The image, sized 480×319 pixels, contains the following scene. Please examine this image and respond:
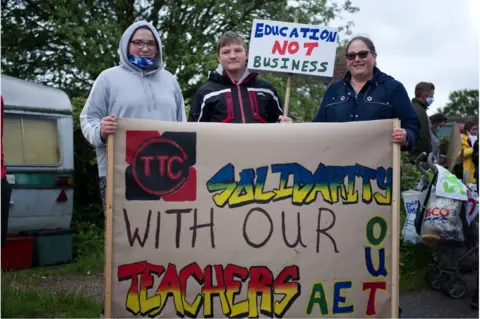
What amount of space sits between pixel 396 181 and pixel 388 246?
374mm

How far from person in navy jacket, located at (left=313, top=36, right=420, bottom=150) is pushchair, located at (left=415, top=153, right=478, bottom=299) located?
1.71 metres

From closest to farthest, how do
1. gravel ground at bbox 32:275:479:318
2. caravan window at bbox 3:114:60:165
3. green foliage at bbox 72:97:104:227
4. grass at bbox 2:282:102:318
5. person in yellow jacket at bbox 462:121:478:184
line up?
grass at bbox 2:282:102:318 → gravel ground at bbox 32:275:479:318 → caravan window at bbox 3:114:60:165 → green foliage at bbox 72:97:104:227 → person in yellow jacket at bbox 462:121:478:184

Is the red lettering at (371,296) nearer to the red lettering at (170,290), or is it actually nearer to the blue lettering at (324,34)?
the red lettering at (170,290)

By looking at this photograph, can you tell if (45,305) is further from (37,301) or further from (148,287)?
(148,287)

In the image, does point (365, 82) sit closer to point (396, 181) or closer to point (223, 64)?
point (396, 181)

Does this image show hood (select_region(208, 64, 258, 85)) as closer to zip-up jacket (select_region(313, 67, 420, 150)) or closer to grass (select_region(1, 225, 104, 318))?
zip-up jacket (select_region(313, 67, 420, 150))

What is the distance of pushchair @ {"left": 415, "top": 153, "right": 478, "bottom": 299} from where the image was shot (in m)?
5.61

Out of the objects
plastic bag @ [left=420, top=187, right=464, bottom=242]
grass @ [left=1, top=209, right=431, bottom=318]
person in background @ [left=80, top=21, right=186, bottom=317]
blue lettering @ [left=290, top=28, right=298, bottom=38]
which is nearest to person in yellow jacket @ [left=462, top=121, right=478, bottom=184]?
grass @ [left=1, top=209, right=431, bottom=318]

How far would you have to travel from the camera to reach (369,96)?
4184 millimetres

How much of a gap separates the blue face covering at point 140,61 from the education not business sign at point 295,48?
1078 millimetres

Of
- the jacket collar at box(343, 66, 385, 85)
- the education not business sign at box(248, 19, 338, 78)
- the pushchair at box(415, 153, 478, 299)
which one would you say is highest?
the education not business sign at box(248, 19, 338, 78)

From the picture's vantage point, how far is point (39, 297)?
5.78 m

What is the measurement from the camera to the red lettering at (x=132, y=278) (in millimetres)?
3711

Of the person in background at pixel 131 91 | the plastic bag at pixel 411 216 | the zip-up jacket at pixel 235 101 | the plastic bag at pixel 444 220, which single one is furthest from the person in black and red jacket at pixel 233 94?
the plastic bag at pixel 411 216
